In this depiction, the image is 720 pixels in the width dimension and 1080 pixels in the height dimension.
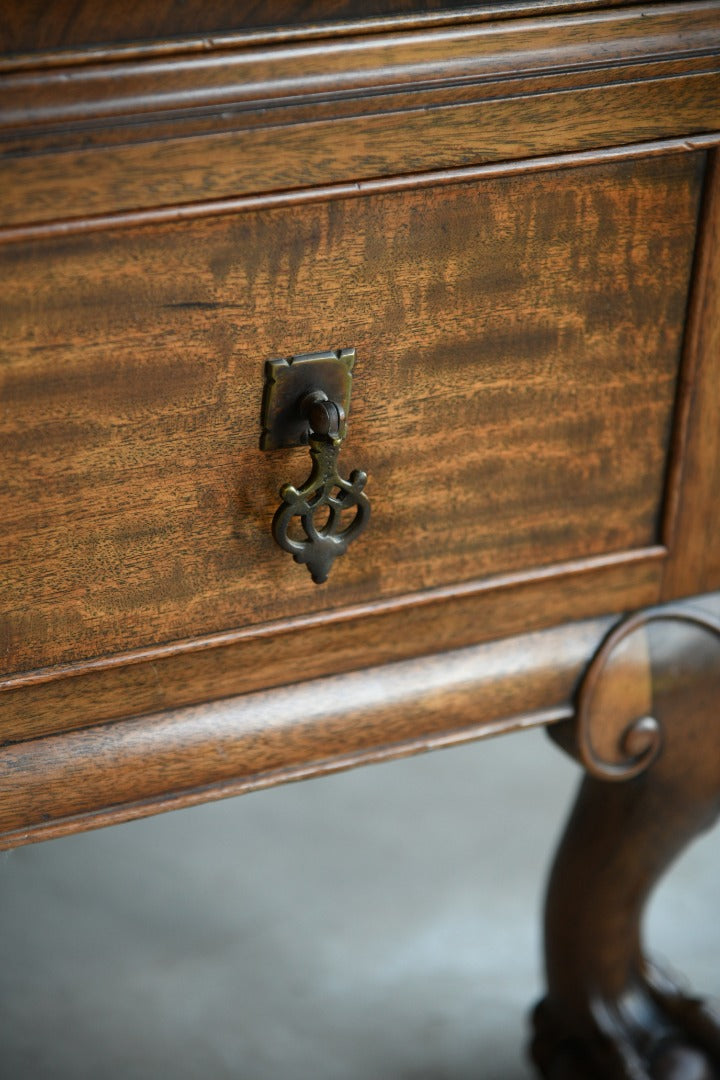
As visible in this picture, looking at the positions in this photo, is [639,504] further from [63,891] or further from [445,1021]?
[63,891]

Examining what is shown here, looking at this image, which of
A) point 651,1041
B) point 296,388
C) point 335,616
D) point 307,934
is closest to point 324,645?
point 335,616

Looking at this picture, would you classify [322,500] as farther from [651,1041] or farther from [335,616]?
[651,1041]

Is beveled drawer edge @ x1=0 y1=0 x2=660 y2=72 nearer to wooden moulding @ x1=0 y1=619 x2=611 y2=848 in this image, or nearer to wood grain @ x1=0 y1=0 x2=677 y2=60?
wood grain @ x1=0 y1=0 x2=677 y2=60

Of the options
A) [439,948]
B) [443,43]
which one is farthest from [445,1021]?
[443,43]

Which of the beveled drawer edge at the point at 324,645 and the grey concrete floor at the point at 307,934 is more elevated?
the beveled drawer edge at the point at 324,645

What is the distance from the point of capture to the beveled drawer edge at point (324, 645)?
0.49 m

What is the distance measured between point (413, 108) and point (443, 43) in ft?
0.08

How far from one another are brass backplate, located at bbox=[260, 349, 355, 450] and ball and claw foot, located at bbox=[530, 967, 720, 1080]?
1.52 ft

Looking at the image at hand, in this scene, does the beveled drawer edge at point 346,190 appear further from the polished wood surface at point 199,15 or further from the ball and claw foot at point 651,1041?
the ball and claw foot at point 651,1041

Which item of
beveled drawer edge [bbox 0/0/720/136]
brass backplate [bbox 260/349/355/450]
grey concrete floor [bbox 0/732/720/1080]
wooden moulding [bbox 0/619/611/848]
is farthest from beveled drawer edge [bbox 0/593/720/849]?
grey concrete floor [bbox 0/732/720/1080]

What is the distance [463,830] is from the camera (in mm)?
1088

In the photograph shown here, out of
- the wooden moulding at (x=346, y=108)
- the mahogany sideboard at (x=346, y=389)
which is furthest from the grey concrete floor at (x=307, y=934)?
the wooden moulding at (x=346, y=108)

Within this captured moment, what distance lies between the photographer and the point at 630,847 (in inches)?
26.8

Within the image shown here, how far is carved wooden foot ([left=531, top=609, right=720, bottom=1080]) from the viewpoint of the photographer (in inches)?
23.2
